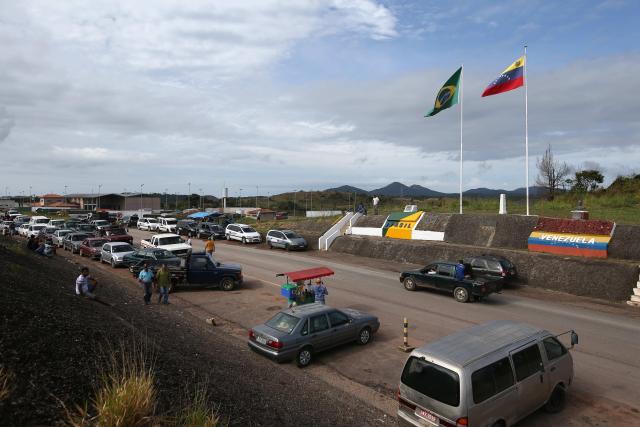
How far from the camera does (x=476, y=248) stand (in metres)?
25.4

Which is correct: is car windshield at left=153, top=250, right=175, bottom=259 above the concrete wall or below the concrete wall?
above

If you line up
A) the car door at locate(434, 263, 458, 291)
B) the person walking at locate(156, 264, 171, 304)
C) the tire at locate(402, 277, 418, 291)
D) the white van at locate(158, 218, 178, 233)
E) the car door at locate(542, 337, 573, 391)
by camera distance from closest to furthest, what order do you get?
the car door at locate(542, 337, 573, 391) < the person walking at locate(156, 264, 171, 304) < the car door at locate(434, 263, 458, 291) < the tire at locate(402, 277, 418, 291) < the white van at locate(158, 218, 178, 233)

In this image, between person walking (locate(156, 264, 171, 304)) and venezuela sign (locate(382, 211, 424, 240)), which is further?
venezuela sign (locate(382, 211, 424, 240))

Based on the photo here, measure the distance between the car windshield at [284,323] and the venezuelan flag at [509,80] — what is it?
2085 centimetres

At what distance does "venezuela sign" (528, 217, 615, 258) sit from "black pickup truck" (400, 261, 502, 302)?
6.42 meters

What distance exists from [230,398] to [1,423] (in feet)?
11.6

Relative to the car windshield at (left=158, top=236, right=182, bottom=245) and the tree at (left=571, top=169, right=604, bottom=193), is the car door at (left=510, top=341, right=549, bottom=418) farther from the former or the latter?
the tree at (left=571, top=169, right=604, bottom=193)

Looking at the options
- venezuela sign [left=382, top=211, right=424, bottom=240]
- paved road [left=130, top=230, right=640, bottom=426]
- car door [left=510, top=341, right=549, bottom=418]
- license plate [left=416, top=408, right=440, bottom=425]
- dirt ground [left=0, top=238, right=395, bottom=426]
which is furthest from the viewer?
venezuela sign [left=382, top=211, right=424, bottom=240]

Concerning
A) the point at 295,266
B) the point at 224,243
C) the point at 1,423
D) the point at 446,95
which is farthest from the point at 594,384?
the point at 224,243

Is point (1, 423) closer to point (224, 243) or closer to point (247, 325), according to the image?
point (247, 325)

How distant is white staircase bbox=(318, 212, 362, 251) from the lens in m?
33.8

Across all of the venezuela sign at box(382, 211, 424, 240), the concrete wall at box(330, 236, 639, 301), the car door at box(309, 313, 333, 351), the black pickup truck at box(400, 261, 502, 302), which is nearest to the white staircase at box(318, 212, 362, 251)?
the venezuela sign at box(382, 211, 424, 240)

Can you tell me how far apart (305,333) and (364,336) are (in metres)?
2.19

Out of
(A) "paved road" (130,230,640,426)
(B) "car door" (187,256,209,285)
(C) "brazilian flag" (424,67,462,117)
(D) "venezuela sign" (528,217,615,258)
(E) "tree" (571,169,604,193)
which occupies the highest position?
(C) "brazilian flag" (424,67,462,117)
